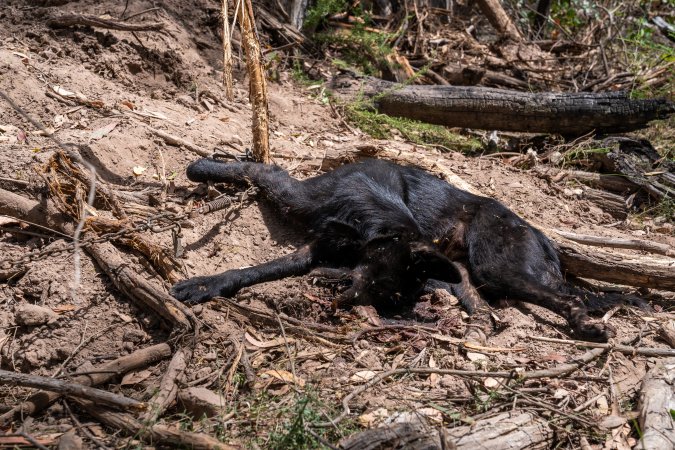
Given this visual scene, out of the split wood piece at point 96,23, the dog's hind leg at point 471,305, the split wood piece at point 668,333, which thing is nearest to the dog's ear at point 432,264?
the dog's hind leg at point 471,305

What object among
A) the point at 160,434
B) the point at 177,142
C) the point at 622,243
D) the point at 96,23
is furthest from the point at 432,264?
the point at 96,23

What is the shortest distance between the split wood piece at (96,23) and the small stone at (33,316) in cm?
361

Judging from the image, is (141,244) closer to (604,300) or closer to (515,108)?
(604,300)

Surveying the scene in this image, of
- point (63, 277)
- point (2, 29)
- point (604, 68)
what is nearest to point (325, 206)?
point (63, 277)

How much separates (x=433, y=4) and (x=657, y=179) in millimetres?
5507

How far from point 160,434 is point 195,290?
5.06 feet

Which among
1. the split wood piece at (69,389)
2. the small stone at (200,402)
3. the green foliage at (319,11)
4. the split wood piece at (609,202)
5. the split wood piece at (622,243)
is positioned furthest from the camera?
the green foliage at (319,11)

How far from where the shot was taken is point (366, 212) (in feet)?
17.7

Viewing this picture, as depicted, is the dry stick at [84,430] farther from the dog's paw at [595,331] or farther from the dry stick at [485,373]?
the dog's paw at [595,331]

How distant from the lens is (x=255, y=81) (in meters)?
5.54

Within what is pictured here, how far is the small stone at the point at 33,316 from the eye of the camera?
4.11 m

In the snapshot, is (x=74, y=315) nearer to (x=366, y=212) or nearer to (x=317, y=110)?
(x=366, y=212)

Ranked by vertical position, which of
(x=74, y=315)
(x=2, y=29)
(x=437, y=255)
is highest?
(x=2, y=29)

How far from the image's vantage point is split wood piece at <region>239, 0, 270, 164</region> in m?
5.30
